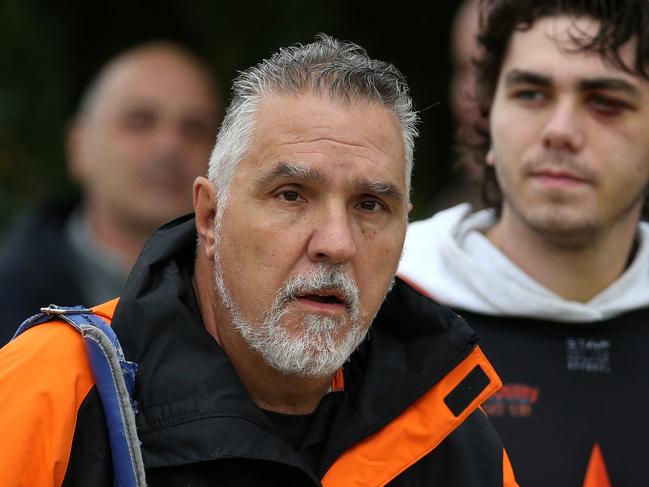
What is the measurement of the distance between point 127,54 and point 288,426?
12.1 feet

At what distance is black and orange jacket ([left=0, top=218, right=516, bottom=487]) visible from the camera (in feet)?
9.17

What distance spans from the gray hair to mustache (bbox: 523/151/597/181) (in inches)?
34.8

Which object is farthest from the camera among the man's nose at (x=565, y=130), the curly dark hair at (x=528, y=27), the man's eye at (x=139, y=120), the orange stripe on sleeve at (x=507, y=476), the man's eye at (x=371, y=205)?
the man's eye at (x=139, y=120)

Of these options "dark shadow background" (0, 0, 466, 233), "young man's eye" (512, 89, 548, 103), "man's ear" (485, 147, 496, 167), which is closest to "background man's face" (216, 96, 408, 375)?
"young man's eye" (512, 89, 548, 103)

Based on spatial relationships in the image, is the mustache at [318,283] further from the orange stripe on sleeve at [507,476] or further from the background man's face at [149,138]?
the background man's face at [149,138]

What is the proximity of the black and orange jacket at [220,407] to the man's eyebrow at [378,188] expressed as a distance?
376 mm

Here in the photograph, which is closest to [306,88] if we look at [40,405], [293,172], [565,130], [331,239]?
[293,172]

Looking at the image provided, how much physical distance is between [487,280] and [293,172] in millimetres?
1388

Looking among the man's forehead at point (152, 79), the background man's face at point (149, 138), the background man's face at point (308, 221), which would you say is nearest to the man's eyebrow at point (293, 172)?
the background man's face at point (308, 221)

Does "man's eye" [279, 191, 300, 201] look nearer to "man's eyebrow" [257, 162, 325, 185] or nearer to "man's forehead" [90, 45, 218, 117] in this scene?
"man's eyebrow" [257, 162, 325, 185]

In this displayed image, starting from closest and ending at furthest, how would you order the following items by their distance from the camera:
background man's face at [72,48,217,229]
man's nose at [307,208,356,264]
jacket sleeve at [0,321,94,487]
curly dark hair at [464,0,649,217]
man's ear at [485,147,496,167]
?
jacket sleeve at [0,321,94,487] < man's nose at [307,208,356,264] < curly dark hair at [464,0,649,217] < man's ear at [485,147,496,167] < background man's face at [72,48,217,229]

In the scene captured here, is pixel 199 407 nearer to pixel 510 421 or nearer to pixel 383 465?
pixel 383 465

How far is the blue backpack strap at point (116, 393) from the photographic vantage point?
9.13 feet

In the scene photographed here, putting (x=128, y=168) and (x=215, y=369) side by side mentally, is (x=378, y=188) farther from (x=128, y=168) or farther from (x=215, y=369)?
(x=128, y=168)
